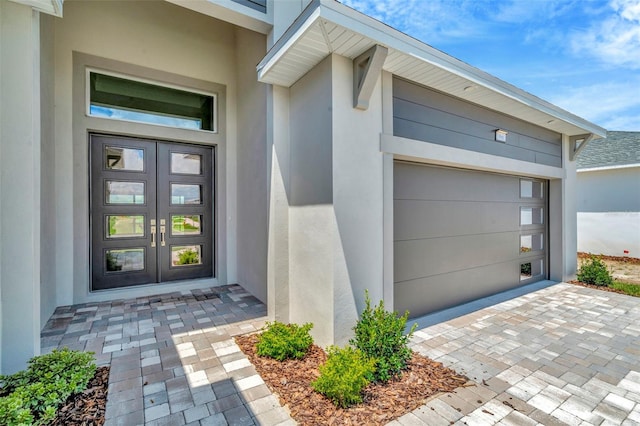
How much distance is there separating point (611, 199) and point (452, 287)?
958 cm


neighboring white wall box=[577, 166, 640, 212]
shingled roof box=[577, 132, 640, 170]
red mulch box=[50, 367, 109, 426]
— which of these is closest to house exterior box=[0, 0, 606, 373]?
red mulch box=[50, 367, 109, 426]

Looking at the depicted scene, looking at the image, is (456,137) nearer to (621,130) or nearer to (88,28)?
(88,28)

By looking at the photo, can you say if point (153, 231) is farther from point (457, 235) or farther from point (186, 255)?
point (457, 235)

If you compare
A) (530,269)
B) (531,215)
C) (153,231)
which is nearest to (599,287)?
(530,269)

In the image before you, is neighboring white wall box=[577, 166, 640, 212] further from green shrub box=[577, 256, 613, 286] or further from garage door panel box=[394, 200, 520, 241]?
garage door panel box=[394, 200, 520, 241]

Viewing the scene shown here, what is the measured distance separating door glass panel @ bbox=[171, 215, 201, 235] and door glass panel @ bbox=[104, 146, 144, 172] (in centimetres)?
102

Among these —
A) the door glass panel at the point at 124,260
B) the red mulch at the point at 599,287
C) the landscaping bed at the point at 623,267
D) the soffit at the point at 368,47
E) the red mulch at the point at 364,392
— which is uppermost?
the soffit at the point at 368,47

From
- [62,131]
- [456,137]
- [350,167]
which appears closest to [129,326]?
→ [62,131]

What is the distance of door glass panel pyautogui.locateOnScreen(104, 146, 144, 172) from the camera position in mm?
4609

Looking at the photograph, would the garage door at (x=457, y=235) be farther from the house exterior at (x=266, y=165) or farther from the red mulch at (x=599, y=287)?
the red mulch at (x=599, y=287)

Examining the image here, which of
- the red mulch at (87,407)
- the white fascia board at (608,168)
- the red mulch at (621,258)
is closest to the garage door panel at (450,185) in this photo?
the red mulch at (87,407)

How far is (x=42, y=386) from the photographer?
193cm

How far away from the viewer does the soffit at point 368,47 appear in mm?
2428

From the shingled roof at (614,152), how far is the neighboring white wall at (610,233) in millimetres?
1748
